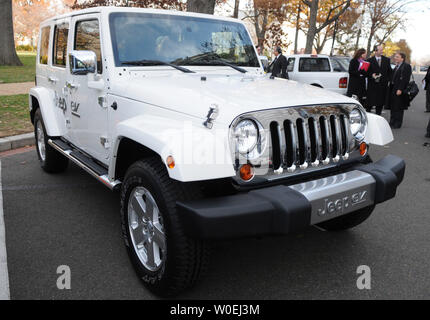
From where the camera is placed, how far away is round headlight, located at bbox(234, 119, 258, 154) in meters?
2.54

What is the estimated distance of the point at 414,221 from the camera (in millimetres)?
4207

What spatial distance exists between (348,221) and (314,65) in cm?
1062

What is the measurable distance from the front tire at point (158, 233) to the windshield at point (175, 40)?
125cm

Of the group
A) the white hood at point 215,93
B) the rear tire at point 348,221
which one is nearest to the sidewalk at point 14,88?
the white hood at point 215,93

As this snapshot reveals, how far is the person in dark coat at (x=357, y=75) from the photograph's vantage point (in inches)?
409

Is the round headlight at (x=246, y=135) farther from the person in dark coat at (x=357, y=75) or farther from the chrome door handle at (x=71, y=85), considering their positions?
the person in dark coat at (x=357, y=75)

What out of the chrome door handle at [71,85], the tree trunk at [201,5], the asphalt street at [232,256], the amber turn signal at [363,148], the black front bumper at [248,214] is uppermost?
the tree trunk at [201,5]

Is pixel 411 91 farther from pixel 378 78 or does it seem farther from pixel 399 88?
pixel 378 78

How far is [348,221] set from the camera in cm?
376

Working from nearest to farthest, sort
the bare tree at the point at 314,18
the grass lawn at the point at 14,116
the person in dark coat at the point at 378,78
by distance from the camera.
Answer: the grass lawn at the point at 14,116, the person in dark coat at the point at 378,78, the bare tree at the point at 314,18

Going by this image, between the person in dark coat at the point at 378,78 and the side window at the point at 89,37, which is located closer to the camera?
the side window at the point at 89,37

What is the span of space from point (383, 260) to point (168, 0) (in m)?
20.2

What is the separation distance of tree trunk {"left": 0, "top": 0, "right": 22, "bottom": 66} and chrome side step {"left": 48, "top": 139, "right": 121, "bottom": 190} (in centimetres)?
2001

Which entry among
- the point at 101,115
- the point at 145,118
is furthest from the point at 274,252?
the point at 101,115
